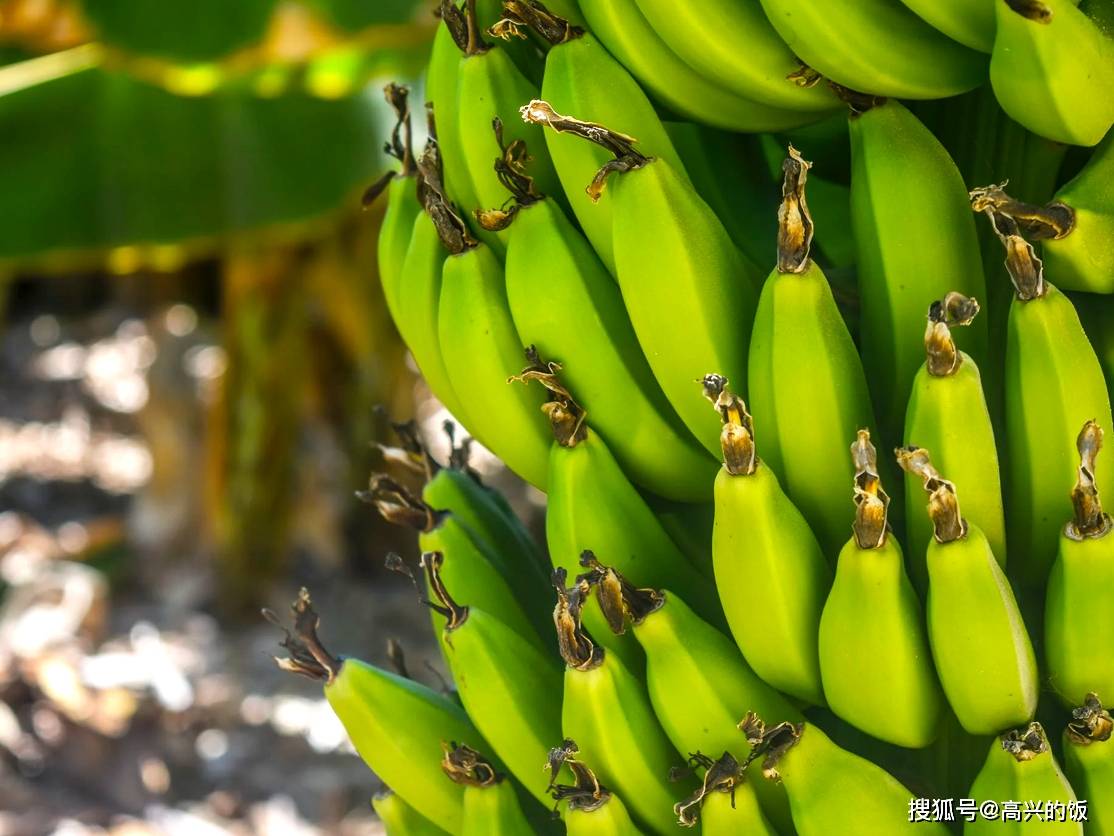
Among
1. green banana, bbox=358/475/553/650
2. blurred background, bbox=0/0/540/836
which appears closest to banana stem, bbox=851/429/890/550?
green banana, bbox=358/475/553/650

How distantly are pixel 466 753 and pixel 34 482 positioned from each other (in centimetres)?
465

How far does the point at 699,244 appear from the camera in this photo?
0.76m

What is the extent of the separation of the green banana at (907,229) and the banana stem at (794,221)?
2.9 inches

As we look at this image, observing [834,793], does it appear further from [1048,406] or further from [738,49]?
[738,49]

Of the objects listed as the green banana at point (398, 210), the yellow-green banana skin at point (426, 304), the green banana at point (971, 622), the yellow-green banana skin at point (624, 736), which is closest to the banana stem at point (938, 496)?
the green banana at point (971, 622)

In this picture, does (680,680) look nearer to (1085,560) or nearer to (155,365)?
(1085,560)

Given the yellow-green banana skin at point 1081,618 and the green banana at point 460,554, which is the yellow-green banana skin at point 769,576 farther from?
the green banana at point 460,554

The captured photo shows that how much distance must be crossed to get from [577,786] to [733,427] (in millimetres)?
262

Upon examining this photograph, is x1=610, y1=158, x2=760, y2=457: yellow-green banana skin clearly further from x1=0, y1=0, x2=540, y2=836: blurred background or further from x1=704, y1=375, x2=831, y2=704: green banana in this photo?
x1=0, y1=0, x2=540, y2=836: blurred background

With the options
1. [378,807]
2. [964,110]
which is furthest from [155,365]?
[964,110]

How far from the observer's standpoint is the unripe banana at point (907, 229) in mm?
756

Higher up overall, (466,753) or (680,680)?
(680,680)

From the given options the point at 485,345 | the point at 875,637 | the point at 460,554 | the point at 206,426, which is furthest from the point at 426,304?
the point at 206,426

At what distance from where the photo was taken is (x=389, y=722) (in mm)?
932
